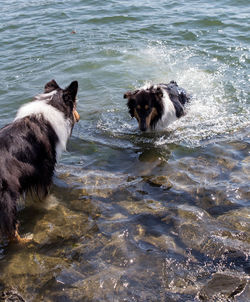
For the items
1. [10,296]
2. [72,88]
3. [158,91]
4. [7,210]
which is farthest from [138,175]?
[10,296]

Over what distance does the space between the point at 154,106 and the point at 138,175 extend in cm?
171

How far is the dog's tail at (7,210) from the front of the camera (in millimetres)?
3664

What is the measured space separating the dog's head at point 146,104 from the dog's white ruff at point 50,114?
1.94 m

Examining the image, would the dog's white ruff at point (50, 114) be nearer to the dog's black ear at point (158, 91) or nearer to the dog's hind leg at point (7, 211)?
the dog's hind leg at point (7, 211)

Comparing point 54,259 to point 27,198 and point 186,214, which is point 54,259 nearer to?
point 27,198

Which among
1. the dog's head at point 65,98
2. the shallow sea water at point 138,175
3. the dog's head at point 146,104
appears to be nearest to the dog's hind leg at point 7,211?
the shallow sea water at point 138,175

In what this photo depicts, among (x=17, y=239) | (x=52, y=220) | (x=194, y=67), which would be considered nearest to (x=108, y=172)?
(x=52, y=220)

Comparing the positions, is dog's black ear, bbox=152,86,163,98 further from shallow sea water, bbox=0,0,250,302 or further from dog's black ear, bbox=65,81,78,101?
dog's black ear, bbox=65,81,78,101

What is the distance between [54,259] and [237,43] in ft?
28.3

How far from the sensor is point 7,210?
3.71 metres

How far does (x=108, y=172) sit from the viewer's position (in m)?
5.47

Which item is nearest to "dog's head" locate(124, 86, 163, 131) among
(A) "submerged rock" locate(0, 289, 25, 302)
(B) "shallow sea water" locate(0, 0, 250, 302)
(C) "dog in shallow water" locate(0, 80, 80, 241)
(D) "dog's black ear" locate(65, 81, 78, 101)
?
(B) "shallow sea water" locate(0, 0, 250, 302)

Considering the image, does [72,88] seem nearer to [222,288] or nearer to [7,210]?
[7,210]

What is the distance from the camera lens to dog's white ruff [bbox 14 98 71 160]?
4414mm
